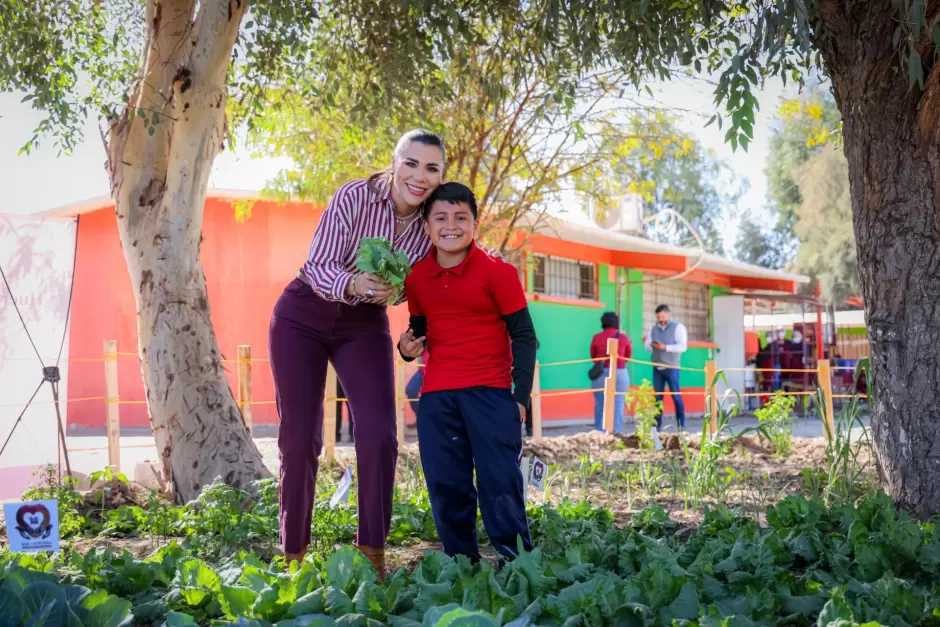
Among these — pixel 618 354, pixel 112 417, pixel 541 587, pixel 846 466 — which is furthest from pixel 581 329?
pixel 541 587

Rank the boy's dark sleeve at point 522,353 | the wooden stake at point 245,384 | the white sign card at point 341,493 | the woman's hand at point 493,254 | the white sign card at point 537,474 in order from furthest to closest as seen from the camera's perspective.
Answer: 1. the wooden stake at point 245,384
2. the white sign card at point 537,474
3. the white sign card at point 341,493
4. the woman's hand at point 493,254
5. the boy's dark sleeve at point 522,353

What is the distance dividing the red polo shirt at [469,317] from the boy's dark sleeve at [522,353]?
0.05 metres

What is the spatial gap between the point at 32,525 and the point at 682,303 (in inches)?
771

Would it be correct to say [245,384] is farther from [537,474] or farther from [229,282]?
[229,282]

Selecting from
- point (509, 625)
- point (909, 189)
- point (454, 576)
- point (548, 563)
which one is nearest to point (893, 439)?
point (909, 189)

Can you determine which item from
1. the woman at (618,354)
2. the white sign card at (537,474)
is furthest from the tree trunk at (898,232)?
the woman at (618,354)

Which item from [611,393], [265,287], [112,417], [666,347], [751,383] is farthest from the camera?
[751,383]

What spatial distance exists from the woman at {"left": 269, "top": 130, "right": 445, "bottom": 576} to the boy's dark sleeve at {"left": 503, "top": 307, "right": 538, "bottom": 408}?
1.70ft

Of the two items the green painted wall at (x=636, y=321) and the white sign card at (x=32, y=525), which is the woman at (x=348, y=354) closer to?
the white sign card at (x=32, y=525)

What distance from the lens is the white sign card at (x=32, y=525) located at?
361cm

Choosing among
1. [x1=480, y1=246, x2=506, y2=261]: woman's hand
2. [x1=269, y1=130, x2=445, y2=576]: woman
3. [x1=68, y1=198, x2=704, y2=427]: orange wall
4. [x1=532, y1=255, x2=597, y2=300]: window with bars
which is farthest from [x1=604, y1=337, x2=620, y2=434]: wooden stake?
[x1=269, y1=130, x2=445, y2=576]: woman

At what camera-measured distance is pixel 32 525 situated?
11.9ft

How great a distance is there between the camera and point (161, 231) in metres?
6.28

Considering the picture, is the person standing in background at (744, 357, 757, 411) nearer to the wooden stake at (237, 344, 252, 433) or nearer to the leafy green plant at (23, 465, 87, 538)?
the wooden stake at (237, 344, 252, 433)
